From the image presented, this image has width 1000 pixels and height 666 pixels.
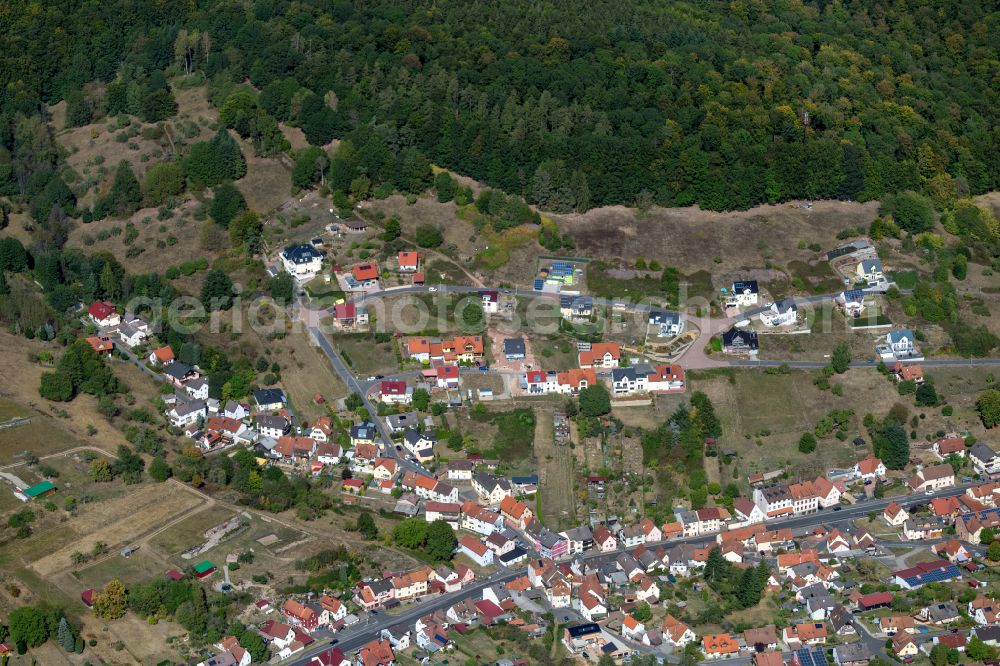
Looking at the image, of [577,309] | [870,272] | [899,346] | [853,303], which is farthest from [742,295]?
[577,309]

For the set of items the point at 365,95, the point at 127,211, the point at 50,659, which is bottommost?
the point at 50,659

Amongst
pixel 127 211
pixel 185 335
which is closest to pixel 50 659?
pixel 185 335

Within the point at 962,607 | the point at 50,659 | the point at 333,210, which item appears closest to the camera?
the point at 50,659

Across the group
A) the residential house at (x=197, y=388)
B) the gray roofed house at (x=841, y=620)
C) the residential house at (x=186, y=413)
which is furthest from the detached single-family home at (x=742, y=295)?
the residential house at (x=186, y=413)

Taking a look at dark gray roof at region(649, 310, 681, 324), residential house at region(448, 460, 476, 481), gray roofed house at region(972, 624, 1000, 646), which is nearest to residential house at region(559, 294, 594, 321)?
dark gray roof at region(649, 310, 681, 324)

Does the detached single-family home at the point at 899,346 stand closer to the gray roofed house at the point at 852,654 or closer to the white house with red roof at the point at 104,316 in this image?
the gray roofed house at the point at 852,654

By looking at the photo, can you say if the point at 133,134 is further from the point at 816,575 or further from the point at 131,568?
the point at 816,575

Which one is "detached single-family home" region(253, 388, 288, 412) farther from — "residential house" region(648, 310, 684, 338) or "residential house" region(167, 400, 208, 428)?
"residential house" region(648, 310, 684, 338)
